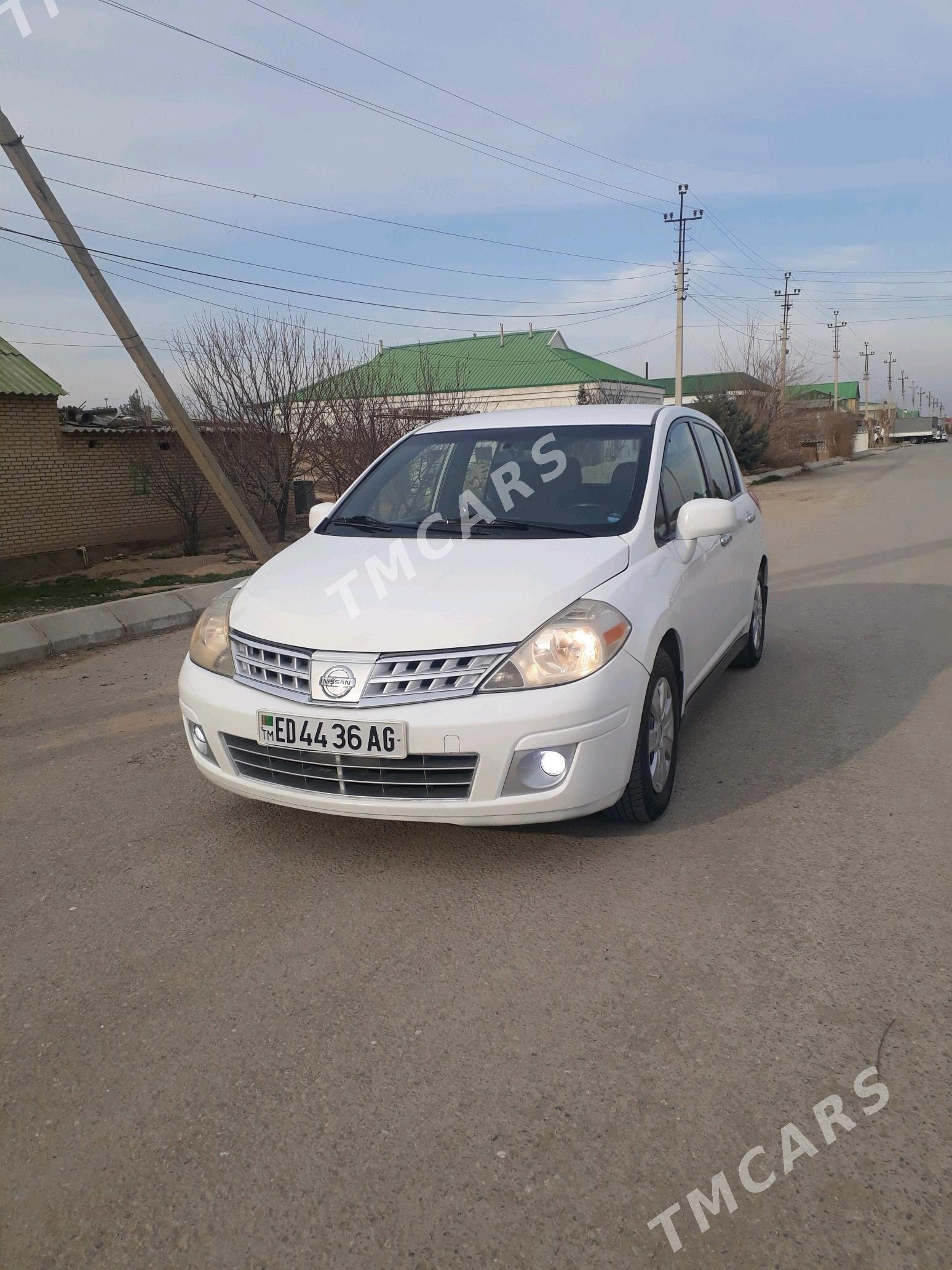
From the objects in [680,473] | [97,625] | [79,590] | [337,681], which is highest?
[680,473]

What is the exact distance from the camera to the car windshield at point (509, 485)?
4.43 m

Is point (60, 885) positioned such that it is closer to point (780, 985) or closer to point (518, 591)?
point (518, 591)

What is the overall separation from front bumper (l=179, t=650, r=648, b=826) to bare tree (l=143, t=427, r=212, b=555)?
16.6 meters

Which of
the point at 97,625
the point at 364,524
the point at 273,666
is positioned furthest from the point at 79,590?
the point at 273,666

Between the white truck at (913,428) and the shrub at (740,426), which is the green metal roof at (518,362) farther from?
the white truck at (913,428)

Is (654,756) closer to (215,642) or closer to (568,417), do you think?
(215,642)

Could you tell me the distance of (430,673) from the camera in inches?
135

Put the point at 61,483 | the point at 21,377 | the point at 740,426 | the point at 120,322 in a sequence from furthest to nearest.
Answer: the point at 740,426, the point at 61,483, the point at 21,377, the point at 120,322

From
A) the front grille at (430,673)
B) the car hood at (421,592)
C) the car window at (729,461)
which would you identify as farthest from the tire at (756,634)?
the front grille at (430,673)

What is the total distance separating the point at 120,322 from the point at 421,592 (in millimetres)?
10031

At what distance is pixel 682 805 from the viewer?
425 cm

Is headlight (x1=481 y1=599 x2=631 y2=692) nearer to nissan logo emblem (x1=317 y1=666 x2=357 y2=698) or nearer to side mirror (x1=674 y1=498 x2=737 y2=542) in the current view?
nissan logo emblem (x1=317 y1=666 x2=357 y2=698)

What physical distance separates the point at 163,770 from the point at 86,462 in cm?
1498

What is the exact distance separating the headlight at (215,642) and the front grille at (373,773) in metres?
0.40
